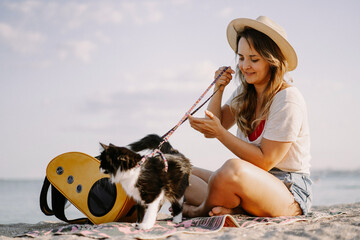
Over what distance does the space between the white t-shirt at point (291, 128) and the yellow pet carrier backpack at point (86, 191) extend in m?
1.02

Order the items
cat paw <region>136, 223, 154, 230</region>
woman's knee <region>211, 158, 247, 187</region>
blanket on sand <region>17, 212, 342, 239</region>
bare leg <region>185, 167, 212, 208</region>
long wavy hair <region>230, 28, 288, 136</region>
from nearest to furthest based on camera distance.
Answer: blanket on sand <region>17, 212, 342, 239</region> < cat paw <region>136, 223, 154, 230</region> < woman's knee <region>211, 158, 247, 187</region> < long wavy hair <region>230, 28, 288, 136</region> < bare leg <region>185, 167, 212, 208</region>

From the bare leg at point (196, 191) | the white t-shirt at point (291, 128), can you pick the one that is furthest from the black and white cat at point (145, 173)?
the white t-shirt at point (291, 128)

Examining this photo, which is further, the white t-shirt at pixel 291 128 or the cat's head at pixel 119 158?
the white t-shirt at pixel 291 128

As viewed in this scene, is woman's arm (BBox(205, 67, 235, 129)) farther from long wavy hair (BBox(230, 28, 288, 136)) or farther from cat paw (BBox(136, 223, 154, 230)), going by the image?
cat paw (BBox(136, 223, 154, 230))

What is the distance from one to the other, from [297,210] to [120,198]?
1226mm

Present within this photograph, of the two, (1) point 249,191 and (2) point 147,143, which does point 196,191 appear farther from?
(2) point 147,143

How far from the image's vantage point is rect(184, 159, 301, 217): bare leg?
7.08 ft

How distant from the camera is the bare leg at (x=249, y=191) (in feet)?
7.08

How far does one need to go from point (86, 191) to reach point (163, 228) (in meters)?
0.65

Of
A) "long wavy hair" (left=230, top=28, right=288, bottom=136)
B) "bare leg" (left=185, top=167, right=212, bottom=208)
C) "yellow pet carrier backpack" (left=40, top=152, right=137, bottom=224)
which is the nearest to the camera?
"yellow pet carrier backpack" (left=40, top=152, right=137, bottom=224)

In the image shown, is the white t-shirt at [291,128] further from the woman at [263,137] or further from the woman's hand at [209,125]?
the woman's hand at [209,125]

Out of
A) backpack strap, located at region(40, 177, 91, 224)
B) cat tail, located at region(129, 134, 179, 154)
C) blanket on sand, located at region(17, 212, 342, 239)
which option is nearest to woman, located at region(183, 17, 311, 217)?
blanket on sand, located at region(17, 212, 342, 239)

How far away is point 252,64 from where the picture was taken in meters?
2.45

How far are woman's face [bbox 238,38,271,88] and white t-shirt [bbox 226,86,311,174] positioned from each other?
0.21 m
